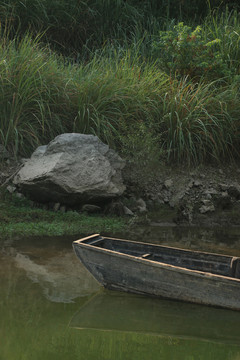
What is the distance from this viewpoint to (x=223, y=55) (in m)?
10.4

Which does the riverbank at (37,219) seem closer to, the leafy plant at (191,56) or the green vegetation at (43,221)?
the green vegetation at (43,221)

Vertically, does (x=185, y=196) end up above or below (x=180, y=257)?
below

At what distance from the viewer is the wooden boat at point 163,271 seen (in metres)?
4.60

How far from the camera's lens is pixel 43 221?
295 inches

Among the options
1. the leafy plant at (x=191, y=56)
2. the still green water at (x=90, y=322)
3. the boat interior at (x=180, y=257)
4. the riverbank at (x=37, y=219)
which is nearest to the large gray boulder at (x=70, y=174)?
the riverbank at (x=37, y=219)

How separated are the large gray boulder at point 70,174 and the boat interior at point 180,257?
2.29 meters

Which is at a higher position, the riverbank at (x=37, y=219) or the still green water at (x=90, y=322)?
the still green water at (x=90, y=322)

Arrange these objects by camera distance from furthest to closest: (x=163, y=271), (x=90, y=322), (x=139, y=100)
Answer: (x=139, y=100)
(x=163, y=271)
(x=90, y=322)

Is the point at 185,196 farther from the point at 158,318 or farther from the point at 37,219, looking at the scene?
the point at 158,318

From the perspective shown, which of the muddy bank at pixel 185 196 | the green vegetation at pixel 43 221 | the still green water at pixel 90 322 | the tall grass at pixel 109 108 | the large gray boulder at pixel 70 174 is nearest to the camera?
the still green water at pixel 90 322

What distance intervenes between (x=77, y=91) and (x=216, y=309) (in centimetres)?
537

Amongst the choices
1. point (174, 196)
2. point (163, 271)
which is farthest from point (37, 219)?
point (163, 271)

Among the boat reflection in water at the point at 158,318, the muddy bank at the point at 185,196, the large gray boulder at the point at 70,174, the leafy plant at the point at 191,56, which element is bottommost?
the muddy bank at the point at 185,196

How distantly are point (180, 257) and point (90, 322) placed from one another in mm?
1387
